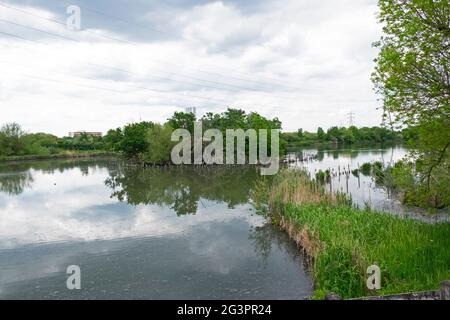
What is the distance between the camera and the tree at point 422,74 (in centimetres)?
939

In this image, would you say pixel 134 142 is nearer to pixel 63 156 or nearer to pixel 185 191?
pixel 185 191

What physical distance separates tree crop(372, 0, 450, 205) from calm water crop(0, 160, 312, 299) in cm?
512

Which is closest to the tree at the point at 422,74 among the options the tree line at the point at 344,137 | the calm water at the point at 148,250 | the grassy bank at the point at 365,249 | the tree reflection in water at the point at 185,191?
the grassy bank at the point at 365,249

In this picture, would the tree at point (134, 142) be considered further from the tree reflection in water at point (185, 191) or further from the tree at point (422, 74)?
the tree at point (422, 74)

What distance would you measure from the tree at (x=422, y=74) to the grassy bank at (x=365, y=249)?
1774mm

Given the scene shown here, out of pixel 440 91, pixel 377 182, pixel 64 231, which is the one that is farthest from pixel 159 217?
pixel 377 182

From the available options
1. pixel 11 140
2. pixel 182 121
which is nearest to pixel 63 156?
pixel 11 140

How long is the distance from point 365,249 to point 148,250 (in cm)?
769

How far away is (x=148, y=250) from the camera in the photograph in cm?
1360

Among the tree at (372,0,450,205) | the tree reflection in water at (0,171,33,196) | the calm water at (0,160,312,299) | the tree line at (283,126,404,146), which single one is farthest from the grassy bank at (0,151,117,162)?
the tree at (372,0,450,205)

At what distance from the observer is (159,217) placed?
19.7 meters

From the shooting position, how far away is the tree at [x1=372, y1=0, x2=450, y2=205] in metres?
9.39
